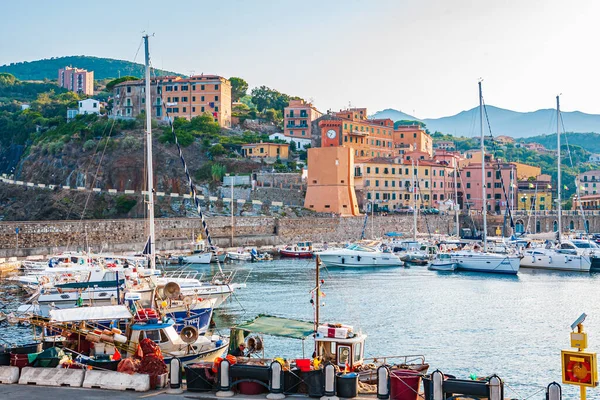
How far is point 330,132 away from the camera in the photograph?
9288cm

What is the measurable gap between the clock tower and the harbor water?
128ft

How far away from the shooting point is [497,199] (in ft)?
319

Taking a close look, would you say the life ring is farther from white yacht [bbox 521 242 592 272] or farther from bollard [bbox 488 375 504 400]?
white yacht [bbox 521 242 592 272]

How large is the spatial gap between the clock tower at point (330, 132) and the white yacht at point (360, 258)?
35.7 meters

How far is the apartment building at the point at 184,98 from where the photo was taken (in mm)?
103938

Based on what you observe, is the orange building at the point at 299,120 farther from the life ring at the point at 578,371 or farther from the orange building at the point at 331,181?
the life ring at the point at 578,371

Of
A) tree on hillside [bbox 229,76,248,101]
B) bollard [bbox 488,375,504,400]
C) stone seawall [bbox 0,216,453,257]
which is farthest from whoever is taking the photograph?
tree on hillside [bbox 229,76,248,101]

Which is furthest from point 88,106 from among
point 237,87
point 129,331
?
point 129,331

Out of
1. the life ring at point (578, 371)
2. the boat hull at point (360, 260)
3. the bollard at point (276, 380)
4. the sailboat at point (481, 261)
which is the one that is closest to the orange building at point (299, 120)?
the boat hull at point (360, 260)

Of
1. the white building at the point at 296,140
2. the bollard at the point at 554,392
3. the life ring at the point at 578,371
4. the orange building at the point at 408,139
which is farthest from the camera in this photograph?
the orange building at the point at 408,139

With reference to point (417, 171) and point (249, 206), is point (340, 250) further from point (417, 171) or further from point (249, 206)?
point (417, 171)

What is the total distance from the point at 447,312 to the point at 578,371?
2469cm

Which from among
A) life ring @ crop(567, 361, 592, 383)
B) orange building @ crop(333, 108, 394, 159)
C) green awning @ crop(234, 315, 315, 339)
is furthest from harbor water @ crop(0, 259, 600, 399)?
orange building @ crop(333, 108, 394, 159)

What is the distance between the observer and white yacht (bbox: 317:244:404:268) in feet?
191
